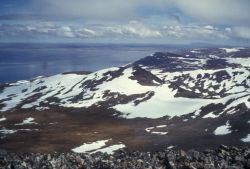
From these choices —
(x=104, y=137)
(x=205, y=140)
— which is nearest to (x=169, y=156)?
(x=205, y=140)

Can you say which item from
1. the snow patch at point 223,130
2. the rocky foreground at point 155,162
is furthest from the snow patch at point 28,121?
the rocky foreground at point 155,162

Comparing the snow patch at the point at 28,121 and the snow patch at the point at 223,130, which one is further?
the snow patch at the point at 28,121

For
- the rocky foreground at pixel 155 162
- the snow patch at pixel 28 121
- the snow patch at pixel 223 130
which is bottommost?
the snow patch at pixel 28 121

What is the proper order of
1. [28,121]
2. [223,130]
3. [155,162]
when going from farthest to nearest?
[28,121]
[223,130]
[155,162]

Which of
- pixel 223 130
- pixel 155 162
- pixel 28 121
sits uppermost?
pixel 155 162

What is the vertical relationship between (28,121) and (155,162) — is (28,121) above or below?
below

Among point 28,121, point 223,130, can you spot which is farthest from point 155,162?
point 28,121

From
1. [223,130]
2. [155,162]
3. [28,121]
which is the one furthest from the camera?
[28,121]

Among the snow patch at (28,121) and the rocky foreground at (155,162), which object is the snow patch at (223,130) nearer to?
the snow patch at (28,121)

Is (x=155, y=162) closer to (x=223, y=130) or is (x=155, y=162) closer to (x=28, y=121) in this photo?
(x=223, y=130)

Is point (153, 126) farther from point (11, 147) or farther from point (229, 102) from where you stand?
point (11, 147)

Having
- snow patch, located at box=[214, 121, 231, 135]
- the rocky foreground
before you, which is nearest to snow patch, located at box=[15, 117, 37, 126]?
snow patch, located at box=[214, 121, 231, 135]
